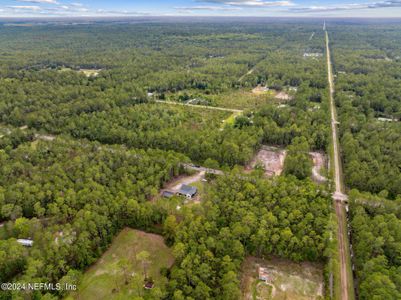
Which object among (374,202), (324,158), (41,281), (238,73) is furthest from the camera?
(238,73)

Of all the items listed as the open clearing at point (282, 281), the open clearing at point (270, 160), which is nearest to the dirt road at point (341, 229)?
the open clearing at point (282, 281)

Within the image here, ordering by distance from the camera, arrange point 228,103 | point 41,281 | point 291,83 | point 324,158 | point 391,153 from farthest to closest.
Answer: point 291,83, point 228,103, point 324,158, point 391,153, point 41,281

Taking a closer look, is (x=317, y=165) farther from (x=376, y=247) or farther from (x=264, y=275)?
(x=264, y=275)

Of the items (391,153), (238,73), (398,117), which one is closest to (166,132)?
(391,153)

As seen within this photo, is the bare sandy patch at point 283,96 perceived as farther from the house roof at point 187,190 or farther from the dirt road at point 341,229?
the house roof at point 187,190

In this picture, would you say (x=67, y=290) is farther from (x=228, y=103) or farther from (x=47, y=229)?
(x=228, y=103)

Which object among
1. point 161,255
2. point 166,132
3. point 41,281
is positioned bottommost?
point 161,255

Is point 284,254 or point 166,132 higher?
point 166,132
